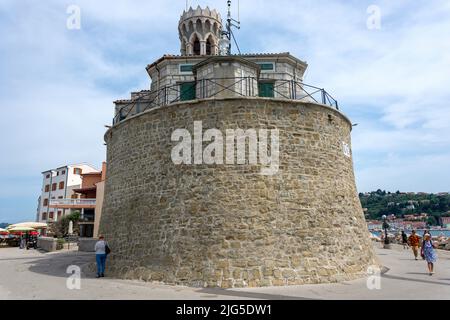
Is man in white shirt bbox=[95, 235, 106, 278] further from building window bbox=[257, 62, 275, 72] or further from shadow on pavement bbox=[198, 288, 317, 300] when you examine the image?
building window bbox=[257, 62, 275, 72]

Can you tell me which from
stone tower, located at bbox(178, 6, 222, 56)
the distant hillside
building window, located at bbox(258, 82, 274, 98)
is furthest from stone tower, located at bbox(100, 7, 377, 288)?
the distant hillside

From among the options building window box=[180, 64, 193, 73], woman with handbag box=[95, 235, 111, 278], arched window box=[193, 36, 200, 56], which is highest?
arched window box=[193, 36, 200, 56]

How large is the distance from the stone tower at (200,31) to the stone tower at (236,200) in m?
11.5

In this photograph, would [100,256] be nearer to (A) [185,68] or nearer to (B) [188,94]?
(B) [188,94]

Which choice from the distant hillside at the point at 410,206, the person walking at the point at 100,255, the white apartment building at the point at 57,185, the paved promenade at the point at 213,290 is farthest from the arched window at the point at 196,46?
the distant hillside at the point at 410,206

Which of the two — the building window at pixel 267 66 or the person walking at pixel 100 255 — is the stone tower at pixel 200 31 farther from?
the person walking at pixel 100 255

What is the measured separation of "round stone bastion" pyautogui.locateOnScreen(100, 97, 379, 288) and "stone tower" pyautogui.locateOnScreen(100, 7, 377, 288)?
1.4 inches

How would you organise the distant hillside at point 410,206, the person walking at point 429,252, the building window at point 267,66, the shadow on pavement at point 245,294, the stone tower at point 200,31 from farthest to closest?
the distant hillside at point 410,206 → the stone tower at point 200,31 → the building window at point 267,66 → the person walking at point 429,252 → the shadow on pavement at point 245,294

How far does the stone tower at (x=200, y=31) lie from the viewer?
25.3m

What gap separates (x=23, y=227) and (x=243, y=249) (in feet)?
92.9

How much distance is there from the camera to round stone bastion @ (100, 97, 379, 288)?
11.4 metres

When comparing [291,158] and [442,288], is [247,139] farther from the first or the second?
[442,288]

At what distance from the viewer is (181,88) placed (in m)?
18.2
